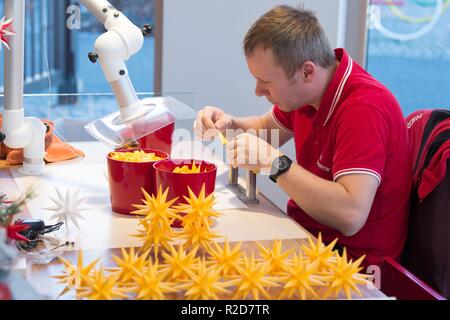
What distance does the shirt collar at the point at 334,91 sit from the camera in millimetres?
1633

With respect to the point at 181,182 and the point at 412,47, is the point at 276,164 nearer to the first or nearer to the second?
the point at 181,182

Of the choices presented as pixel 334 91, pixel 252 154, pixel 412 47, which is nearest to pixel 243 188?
pixel 252 154

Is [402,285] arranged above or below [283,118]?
below

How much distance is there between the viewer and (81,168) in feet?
5.99

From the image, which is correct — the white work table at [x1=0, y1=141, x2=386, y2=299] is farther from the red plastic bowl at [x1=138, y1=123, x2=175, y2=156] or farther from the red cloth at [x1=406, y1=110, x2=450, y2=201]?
the red cloth at [x1=406, y1=110, x2=450, y2=201]

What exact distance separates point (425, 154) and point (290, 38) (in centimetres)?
40

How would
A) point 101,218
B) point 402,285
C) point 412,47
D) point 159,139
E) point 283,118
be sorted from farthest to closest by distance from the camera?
point 412,47 → point 283,118 → point 159,139 → point 101,218 → point 402,285

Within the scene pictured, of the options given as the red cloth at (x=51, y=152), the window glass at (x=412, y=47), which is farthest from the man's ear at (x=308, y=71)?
the window glass at (x=412, y=47)

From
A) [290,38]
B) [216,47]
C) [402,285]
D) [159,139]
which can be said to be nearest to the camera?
[402,285]

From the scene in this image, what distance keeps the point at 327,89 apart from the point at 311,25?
152mm

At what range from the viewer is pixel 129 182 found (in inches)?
58.2

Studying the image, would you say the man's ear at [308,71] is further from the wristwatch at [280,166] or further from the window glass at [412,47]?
the window glass at [412,47]

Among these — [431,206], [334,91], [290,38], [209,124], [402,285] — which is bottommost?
[402,285]
